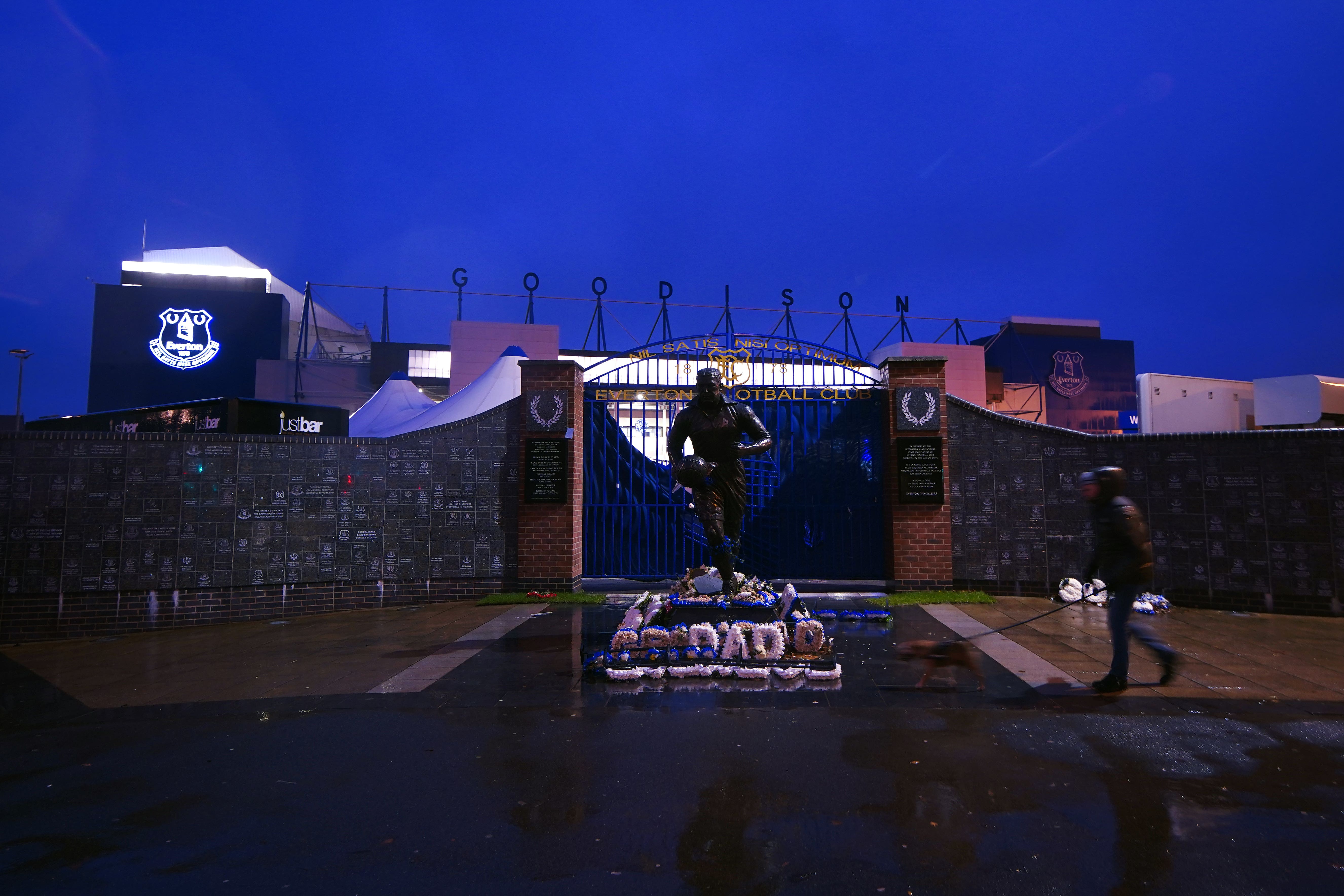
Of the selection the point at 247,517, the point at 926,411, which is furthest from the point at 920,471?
the point at 247,517

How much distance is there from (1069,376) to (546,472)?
115 ft

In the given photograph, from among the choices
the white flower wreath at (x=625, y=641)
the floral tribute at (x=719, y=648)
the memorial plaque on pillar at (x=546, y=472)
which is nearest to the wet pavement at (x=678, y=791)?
the floral tribute at (x=719, y=648)

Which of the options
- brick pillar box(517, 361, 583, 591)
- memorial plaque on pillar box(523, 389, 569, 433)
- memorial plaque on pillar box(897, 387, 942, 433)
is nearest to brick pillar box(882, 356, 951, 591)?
memorial plaque on pillar box(897, 387, 942, 433)

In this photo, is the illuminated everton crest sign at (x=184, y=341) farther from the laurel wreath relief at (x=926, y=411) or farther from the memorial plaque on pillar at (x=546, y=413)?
the laurel wreath relief at (x=926, y=411)

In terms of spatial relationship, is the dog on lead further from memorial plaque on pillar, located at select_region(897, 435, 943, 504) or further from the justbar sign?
the justbar sign

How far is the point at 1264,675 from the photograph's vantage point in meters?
5.45

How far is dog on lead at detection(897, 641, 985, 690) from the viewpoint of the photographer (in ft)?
18.4

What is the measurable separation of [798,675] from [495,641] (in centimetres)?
332

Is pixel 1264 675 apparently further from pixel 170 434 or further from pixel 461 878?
pixel 170 434

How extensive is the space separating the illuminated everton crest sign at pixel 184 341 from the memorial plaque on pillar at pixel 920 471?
30.8 m

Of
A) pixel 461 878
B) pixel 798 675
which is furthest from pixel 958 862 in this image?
pixel 798 675

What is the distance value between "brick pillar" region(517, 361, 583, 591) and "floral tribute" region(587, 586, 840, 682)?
3.20 m

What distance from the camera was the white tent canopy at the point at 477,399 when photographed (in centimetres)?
1409

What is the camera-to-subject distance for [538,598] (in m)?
9.62
